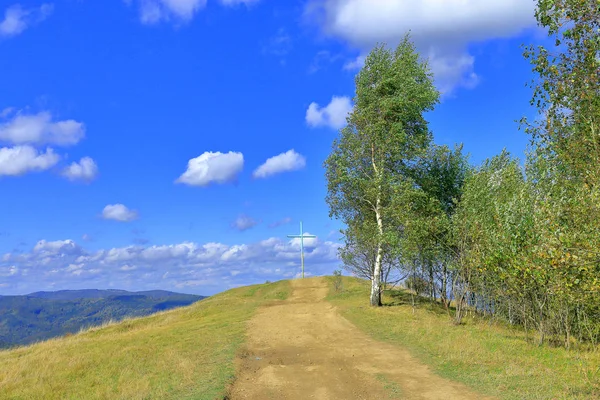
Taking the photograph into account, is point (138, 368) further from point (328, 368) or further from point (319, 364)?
point (328, 368)

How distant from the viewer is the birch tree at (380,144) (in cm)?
3666

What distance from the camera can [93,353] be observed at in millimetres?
25234

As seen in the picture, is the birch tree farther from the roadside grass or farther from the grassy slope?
the grassy slope

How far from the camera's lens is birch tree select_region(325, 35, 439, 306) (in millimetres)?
36656

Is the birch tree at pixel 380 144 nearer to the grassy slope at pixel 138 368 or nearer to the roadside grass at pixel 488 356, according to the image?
the roadside grass at pixel 488 356

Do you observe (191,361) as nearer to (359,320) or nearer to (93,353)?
(93,353)

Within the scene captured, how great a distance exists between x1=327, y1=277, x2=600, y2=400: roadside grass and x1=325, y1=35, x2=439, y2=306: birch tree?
7.70m

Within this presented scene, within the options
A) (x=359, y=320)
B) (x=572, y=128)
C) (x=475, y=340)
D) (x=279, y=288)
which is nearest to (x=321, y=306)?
(x=359, y=320)

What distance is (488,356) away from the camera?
63.2 feet

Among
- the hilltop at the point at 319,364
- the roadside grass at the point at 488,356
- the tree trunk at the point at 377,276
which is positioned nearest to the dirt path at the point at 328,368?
the hilltop at the point at 319,364

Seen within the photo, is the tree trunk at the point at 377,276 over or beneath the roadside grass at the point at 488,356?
over

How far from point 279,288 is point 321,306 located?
15.7 m

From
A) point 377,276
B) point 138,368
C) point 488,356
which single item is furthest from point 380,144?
point 138,368

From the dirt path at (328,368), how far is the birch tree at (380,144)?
1036 cm
